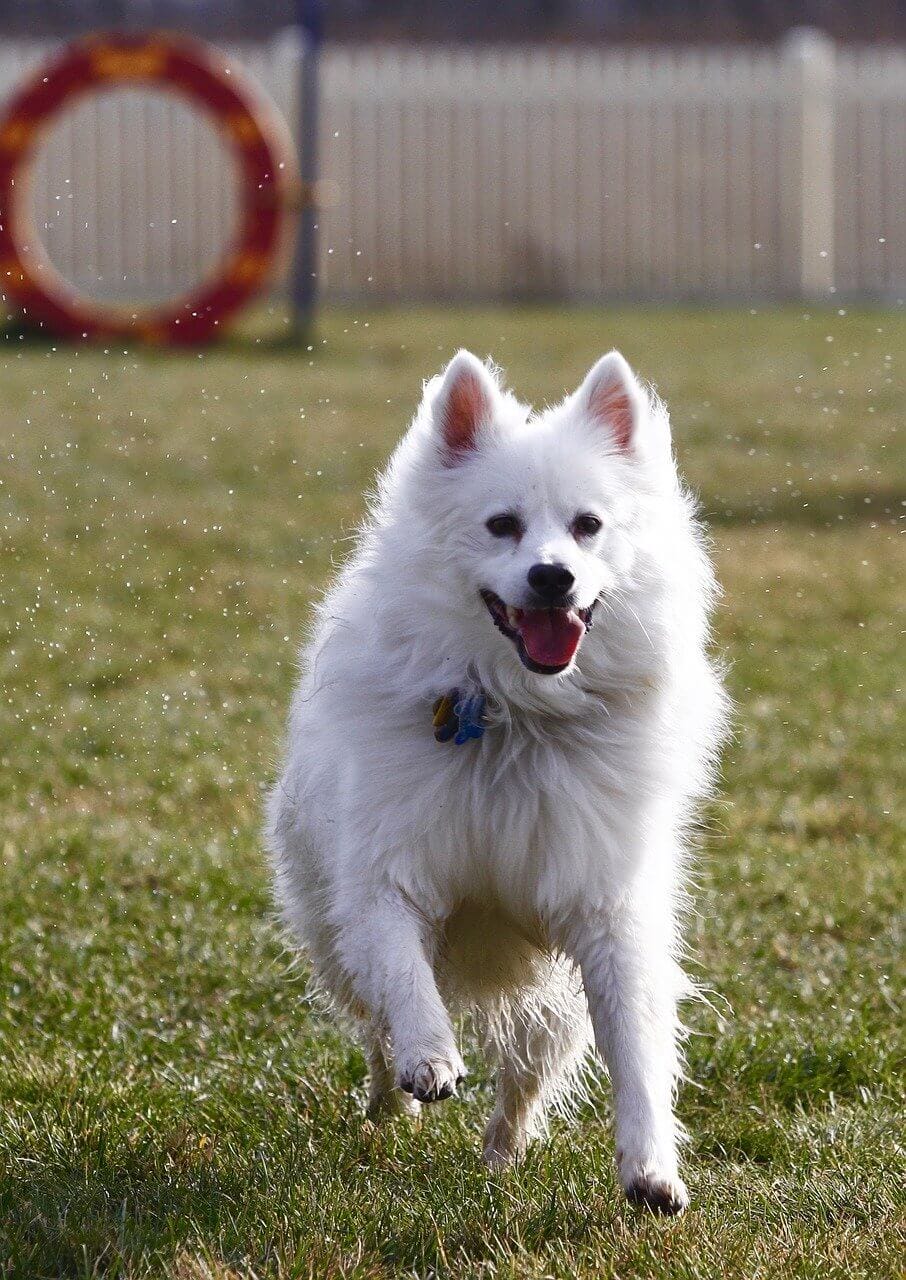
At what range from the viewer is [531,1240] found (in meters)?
3.19

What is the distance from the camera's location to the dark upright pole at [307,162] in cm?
1502

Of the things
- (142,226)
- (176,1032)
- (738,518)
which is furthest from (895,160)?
(176,1032)

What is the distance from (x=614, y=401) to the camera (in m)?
3.65

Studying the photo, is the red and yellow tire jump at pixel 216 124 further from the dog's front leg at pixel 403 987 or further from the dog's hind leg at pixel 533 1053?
the dog's front leg at pixel 403 987

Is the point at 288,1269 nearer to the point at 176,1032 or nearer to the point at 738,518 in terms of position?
the point at 176,1032

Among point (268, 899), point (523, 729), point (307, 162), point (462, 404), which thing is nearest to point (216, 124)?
point (307, 162)

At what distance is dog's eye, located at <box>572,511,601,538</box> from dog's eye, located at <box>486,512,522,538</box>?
4.1 inches

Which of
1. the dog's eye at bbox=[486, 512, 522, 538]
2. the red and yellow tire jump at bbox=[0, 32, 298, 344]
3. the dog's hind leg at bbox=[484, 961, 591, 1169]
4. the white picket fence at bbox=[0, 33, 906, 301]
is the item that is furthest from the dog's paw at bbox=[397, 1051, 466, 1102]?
the white picket fence at bbox=[0, 33, 906, 301]

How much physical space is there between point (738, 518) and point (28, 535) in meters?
3.67

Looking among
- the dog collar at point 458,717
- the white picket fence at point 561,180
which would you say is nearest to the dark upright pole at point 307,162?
the white picket fence at point 561,180

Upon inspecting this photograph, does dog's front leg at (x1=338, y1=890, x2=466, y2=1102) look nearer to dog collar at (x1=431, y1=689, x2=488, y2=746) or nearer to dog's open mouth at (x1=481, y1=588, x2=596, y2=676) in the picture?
dog collar at (x1=431, y1=689, x2=488, y2=746)

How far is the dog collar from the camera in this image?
3.49m

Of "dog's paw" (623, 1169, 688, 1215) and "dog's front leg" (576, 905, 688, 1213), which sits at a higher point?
"dog's front leg" (576, 905, 688, 1213)

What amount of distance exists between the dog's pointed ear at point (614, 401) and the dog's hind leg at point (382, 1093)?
1.34 metres
